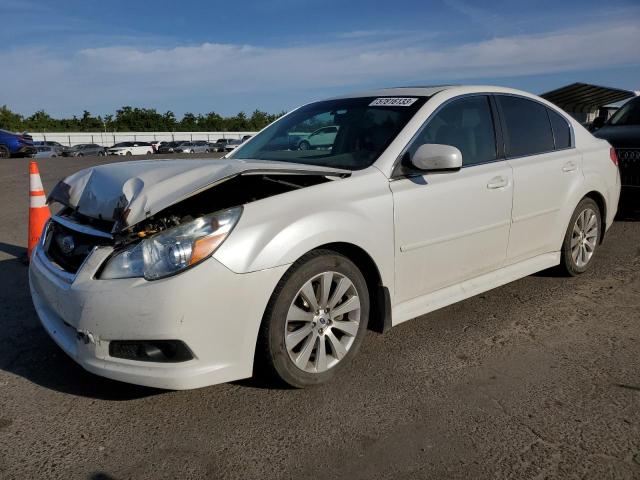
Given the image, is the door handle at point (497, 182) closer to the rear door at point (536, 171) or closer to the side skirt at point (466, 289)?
the rear door at point (536, 171)

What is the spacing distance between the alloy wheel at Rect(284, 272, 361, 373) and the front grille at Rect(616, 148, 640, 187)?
19.0ft

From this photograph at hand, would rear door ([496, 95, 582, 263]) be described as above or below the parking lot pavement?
above

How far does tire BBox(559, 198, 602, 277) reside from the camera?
465cm

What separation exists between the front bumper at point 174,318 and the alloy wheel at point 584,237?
312 cm

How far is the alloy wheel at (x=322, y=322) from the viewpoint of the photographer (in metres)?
2.85

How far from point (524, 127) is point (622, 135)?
13.6ft

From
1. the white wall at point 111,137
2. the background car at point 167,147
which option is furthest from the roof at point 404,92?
the white wall at point 111,137

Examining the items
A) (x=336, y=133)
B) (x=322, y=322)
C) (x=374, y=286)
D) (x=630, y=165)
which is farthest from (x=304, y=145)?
(x=630, y=165)

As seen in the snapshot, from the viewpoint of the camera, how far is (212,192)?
335cm

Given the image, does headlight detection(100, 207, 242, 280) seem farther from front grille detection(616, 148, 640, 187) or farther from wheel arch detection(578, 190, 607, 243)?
front grille detection(616, 148, 640, 187)

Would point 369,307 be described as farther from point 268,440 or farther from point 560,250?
point 560,250

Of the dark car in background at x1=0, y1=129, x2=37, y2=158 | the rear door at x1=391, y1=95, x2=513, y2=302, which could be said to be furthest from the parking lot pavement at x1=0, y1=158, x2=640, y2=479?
the dark car in background at x1=0, y1=129, x2=37, y2=158

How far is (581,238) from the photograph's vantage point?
4.80 m

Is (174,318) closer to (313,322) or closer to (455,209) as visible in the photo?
(313,322)
